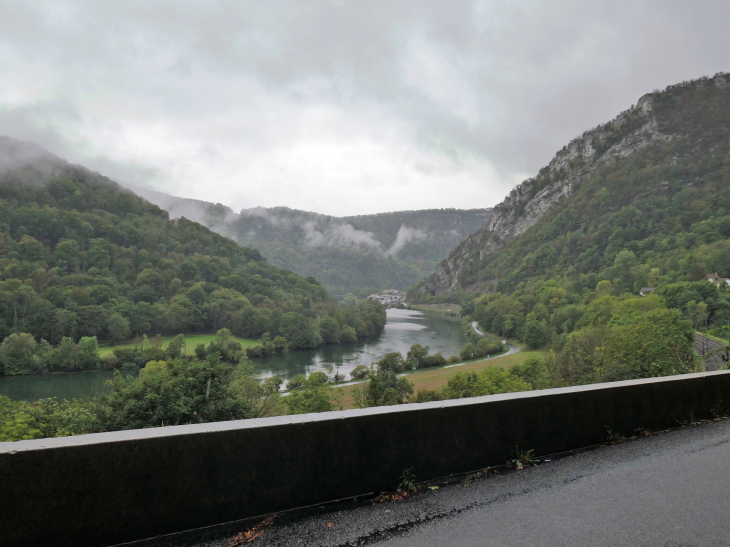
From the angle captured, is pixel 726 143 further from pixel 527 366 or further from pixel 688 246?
pixel 527 366

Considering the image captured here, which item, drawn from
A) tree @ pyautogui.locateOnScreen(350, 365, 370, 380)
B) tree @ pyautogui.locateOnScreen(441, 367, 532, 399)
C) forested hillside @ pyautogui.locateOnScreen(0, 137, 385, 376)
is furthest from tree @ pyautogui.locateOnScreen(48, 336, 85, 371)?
tree @ pyautogui.locateOnScreen(441, 367, 532, 399)

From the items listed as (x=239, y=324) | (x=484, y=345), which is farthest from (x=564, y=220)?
(x=239, y=324)

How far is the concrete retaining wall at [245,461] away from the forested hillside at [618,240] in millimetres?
21541

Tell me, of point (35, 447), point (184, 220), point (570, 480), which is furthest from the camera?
point (184, 220)

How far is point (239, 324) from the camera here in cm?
8712

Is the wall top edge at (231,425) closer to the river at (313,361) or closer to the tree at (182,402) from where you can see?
the tree at (182,402)

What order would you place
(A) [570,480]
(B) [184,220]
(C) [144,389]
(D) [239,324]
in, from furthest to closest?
(B) [184,220] → (D) [239,324] → (C) [144,389] → (A) [570,480]

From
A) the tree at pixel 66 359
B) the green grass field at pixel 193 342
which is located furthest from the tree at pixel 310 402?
the green grass field at pixel 193 342

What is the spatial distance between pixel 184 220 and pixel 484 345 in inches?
4636

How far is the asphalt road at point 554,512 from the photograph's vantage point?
266cm

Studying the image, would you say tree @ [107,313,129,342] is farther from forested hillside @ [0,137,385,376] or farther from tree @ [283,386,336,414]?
tree @ [283,386,336,414]

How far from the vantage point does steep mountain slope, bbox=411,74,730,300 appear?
101 metres

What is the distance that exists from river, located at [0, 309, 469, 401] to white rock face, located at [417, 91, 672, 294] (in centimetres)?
8302

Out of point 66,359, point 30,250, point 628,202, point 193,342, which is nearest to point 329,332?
point 193,342
